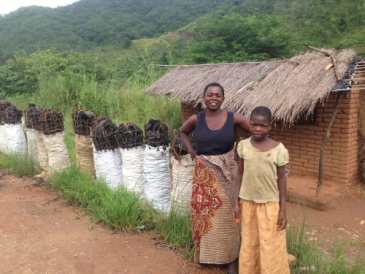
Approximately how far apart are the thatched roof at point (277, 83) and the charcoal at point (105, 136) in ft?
8.63

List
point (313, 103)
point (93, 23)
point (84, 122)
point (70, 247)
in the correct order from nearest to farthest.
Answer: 1. point (70, 247)
2. point (84, 122)
3. point (313, 103)
4. point (93, 23)

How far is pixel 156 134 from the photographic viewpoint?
15.0 feet

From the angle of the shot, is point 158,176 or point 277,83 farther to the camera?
point 277,83

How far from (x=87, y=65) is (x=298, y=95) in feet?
50.3

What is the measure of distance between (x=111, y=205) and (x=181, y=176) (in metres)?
0.92

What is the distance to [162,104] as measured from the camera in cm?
1148

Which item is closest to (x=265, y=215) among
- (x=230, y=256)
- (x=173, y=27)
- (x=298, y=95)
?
(x=230, y=256)

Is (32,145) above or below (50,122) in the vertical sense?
below

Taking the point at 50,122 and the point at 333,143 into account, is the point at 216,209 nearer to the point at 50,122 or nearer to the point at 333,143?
the point at 50,122

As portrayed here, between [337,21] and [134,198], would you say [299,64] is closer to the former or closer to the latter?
[134,198]

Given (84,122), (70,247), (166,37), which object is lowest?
(70,247)

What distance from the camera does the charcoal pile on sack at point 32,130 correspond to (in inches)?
253

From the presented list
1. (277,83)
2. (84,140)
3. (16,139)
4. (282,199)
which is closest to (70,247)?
(84,140)

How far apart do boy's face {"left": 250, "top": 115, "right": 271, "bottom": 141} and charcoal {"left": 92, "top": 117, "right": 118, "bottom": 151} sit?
2473mm
